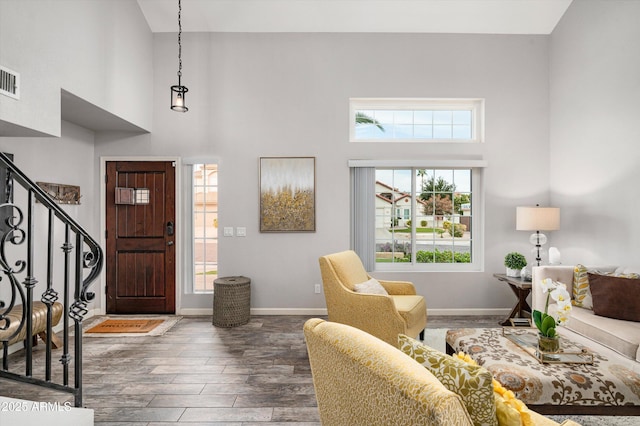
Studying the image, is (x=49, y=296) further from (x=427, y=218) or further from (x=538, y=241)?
(x=538, y=241)

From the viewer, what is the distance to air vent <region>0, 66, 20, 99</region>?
7.64 feet

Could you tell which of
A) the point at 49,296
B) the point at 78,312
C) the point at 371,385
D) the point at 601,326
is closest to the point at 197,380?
the point at 78,312

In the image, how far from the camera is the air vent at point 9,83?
233 centimetres

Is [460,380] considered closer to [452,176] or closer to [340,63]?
[452,176]

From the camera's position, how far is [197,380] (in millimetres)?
2691

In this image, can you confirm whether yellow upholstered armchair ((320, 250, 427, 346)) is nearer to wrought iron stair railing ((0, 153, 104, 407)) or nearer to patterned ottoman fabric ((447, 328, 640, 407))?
patterned ottoman fabric ((447, 328, 640, 407))

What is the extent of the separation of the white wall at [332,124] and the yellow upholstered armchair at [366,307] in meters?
1.14

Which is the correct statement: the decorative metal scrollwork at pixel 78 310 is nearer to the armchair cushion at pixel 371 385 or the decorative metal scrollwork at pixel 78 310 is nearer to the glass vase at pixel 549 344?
the armchair cushion at pixel 371 385

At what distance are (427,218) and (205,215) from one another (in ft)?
9.55

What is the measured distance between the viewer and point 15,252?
10.9ft

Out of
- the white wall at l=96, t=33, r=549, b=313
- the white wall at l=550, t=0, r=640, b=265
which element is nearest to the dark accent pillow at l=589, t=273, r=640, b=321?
the white wall at l=550, t=0, r=640, b=265

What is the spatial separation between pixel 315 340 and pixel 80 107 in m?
3.59

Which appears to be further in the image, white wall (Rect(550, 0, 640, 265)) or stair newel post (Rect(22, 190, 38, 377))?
white wall (Rect(550, 0, 640, 265))

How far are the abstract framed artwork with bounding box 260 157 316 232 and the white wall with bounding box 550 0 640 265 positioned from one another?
301 cm
